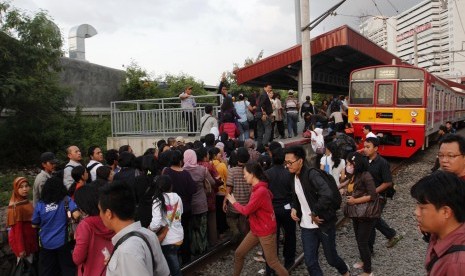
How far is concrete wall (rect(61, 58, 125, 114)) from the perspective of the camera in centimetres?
1442

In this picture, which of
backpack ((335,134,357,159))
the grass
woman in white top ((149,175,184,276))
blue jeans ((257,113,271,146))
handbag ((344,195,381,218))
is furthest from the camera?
blue jeans ((257,113,271,146))

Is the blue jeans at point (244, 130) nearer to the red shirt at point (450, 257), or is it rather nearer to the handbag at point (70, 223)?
the handbag at point (70, 223)

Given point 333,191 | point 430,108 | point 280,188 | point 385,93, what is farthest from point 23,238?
point 430,108

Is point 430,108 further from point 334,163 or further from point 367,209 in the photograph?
point 367,209

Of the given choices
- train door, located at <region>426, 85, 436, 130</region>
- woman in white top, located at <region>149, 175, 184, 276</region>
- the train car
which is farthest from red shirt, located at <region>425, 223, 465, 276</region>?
train door, located at <region>426, 85, 436, 130</region>

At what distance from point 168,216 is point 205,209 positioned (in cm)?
163

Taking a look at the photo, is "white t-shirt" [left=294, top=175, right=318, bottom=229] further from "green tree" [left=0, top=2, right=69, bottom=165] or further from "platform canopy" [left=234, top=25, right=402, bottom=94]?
"platform canopy" [left=234, top=25, right=402, bottom=94]

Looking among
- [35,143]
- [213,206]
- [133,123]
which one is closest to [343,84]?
[133,123]

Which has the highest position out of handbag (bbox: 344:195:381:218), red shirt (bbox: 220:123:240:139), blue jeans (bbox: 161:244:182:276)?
red shirt (bbox: 220:123:240:139)

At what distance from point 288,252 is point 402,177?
764 centimetres

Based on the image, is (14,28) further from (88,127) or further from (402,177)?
(402,177)

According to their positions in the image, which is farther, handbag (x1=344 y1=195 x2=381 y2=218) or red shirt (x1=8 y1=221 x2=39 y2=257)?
handbag (x1=344 y1=195 x2=381 y2=218)

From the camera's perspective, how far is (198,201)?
5.84 m

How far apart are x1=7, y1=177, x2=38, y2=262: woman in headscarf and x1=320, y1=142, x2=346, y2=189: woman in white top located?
4834 mm
